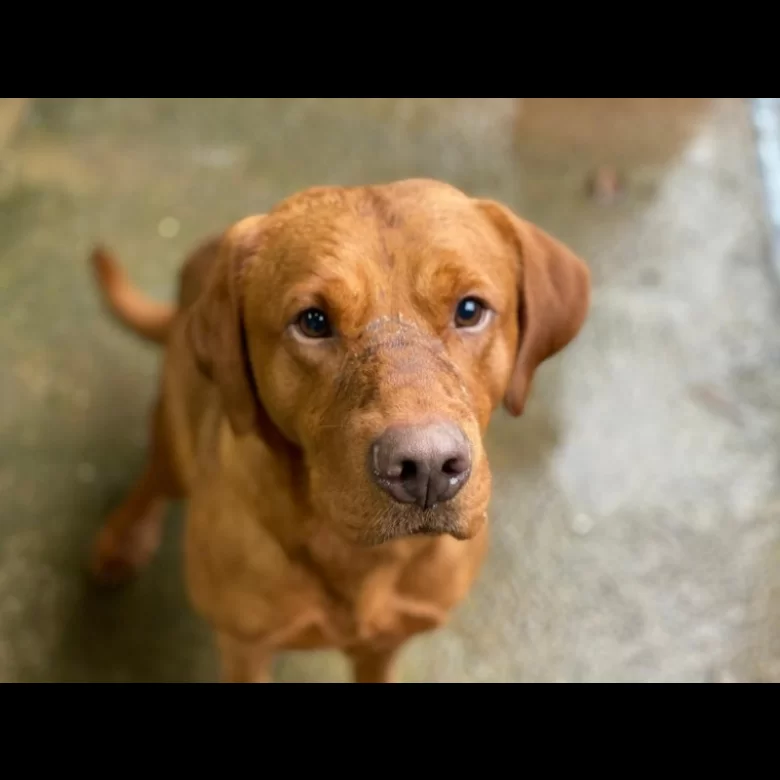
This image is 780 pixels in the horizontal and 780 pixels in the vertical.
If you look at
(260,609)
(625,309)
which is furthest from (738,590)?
(260,609)

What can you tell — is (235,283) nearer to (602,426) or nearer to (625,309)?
(602,426)

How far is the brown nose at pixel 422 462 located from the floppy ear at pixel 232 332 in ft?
1.07

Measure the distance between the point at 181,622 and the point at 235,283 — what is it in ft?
3.64

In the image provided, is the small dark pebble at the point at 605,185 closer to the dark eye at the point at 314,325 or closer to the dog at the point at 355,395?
the dog at the point at 355,395

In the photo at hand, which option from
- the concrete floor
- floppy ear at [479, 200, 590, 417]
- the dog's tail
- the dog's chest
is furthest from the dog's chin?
the dog's tail

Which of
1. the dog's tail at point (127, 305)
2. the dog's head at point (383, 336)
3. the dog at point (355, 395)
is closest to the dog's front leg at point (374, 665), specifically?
the dog at point (355, 395)

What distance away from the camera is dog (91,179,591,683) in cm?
121

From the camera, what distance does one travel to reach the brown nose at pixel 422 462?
44.3 inches

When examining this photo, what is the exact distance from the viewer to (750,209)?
3064mm

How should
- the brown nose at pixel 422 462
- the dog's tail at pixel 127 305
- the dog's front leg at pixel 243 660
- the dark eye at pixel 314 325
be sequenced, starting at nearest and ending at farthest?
1. the brown nose at pixel 422 462
2. the dark eye at pixel 314 325
3. the dog's front leg at pixel 243 660
4. the dog's tail at pixel 127 305

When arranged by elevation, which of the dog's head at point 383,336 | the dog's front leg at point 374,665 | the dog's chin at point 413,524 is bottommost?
the dog's front leg at point 374,665

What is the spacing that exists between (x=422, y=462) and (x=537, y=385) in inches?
59.6

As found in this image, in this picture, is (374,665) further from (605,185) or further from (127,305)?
(605,185)

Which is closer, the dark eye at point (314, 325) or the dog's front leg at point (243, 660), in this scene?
the dark eye at point (314, 325)
